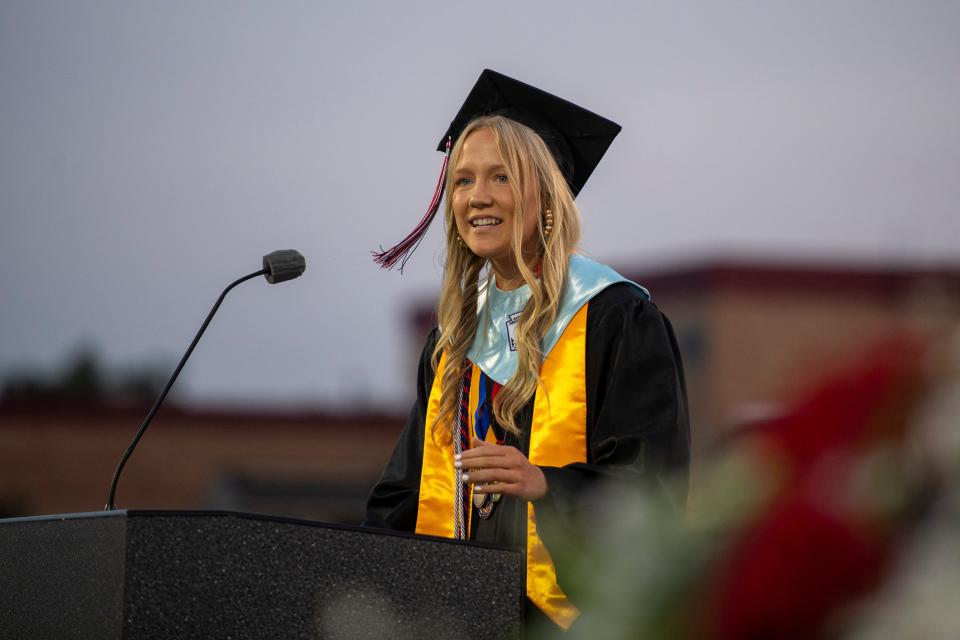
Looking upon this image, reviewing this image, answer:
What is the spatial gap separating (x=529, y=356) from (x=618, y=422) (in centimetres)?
30

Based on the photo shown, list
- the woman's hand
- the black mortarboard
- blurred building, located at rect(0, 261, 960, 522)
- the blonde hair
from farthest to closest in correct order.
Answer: blurred building, located at rect(0, 261, 960, 522) < the black mortarboard < the blonde hair < the woman's hand

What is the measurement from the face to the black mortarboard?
15cm

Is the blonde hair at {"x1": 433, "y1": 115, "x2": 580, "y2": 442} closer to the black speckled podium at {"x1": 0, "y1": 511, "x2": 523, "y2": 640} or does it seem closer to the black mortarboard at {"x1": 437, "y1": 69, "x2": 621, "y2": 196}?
the black mortarboard at {"x1": 437, "y1": 69, "x2": 621, "y2": 196}

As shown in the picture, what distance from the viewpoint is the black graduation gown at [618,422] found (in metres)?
2.69

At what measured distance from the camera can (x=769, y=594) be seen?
1.97 feet

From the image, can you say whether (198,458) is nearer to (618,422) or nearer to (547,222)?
(547,222)

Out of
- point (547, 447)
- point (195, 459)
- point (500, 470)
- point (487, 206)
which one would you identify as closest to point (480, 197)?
point (487, 206)

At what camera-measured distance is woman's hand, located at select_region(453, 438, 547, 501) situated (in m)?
2.54

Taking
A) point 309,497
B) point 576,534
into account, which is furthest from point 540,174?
point 309,497

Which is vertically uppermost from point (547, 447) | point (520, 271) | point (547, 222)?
point (547, 222)

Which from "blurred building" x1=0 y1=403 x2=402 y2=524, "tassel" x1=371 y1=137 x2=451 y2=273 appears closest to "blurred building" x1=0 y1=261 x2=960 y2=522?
"blurred building" x1=0 y1=403 x2=402 y2=524

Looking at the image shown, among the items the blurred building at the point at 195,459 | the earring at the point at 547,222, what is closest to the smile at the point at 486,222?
the earring at the point at 547,222

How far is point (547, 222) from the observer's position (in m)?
3.43

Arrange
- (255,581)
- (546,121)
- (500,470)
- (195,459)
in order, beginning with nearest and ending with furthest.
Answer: (255,581) < (500,470) < (546,121) < (195,459)
